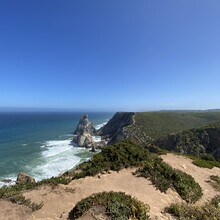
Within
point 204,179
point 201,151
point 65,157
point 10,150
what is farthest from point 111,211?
point 10,150

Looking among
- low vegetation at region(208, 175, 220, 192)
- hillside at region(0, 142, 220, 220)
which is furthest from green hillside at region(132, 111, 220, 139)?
hillside at region(0, 142, 220, 220)

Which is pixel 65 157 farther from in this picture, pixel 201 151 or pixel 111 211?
pixel 111 211

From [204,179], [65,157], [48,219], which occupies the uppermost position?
[48,219]

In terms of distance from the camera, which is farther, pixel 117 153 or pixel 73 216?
pixel 117 153

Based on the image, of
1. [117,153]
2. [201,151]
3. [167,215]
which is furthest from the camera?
[201,151]

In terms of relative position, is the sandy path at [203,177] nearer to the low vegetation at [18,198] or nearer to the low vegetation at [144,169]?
the low vegetation at [144,169]

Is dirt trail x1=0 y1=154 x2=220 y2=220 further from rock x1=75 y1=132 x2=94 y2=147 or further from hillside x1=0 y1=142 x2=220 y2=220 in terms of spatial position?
rock x1=75 y1=132 x2=94 y2=147

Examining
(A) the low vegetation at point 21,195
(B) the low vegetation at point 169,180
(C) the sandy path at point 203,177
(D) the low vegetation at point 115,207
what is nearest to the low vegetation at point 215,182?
(C) the sandy path at point 203,177
